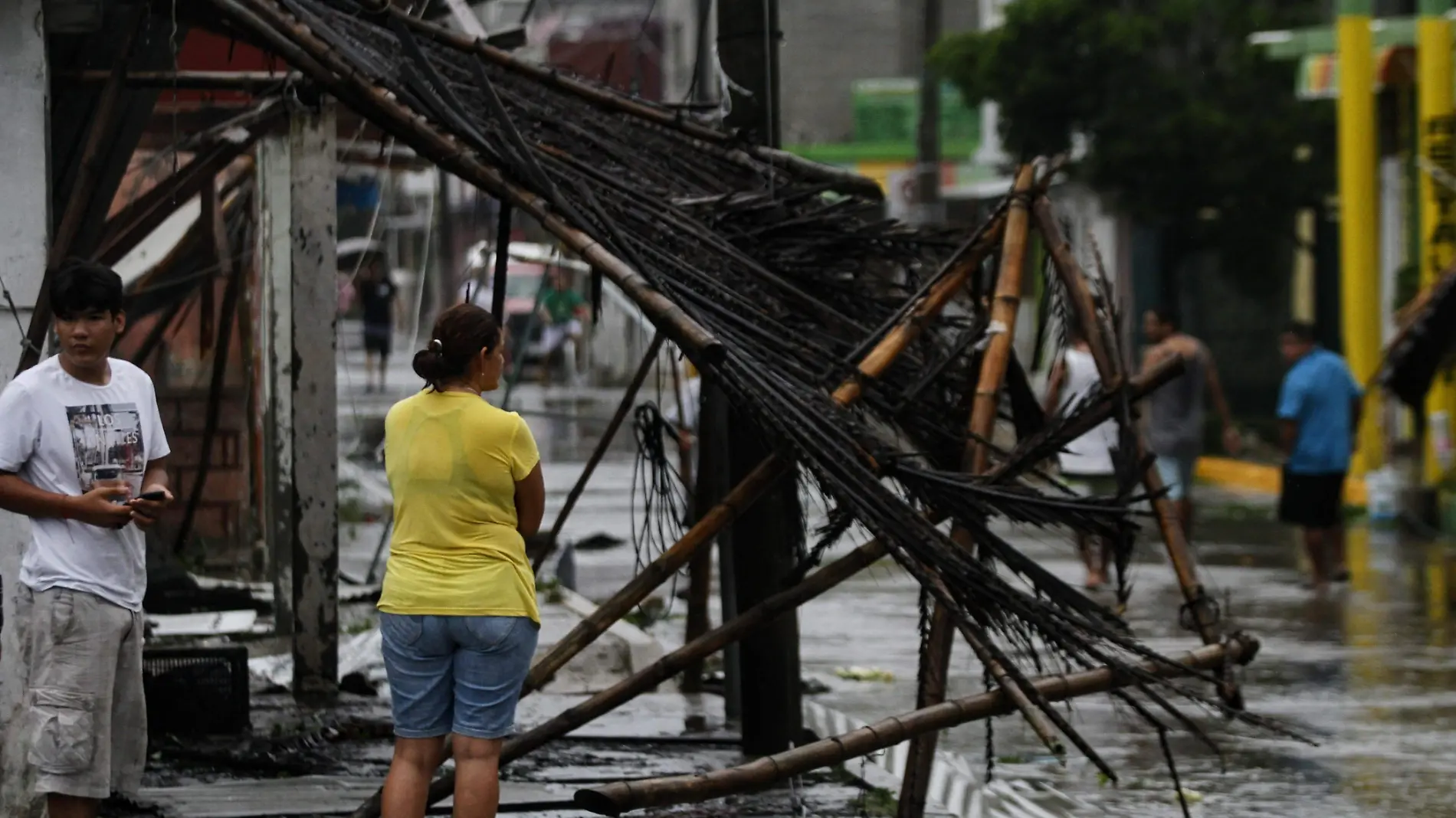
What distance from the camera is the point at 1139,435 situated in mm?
7207

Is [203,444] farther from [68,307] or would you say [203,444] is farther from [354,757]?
[68,307]

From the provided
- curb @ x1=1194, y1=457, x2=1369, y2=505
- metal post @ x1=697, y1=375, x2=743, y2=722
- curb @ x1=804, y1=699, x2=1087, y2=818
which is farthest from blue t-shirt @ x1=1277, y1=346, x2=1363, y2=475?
curb @ x1=804, y1=699, x2=1087, y2=818

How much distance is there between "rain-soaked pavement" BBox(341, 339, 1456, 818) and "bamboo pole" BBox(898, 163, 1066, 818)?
0.41 metres

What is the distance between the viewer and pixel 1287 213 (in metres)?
28.1

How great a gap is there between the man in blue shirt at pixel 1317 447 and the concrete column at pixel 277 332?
6.82m

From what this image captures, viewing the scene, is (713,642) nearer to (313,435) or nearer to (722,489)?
(722,489)

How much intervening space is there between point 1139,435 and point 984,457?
0.51 meters

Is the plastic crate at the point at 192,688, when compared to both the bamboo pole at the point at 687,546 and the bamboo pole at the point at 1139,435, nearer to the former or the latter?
the bamboo pole at the point at 687,546

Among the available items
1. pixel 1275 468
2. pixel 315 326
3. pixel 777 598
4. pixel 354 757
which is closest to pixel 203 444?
pixel 315 326

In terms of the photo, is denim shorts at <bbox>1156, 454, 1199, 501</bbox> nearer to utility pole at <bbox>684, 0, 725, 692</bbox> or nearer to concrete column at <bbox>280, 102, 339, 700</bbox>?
utility pole at <bbox>684, 0, 725, 692</bbox>

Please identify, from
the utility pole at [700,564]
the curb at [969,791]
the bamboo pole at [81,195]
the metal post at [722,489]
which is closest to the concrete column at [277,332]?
the utility pole at [700,564]

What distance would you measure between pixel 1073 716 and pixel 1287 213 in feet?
62.1

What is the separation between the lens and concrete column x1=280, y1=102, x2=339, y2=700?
10148 millimetres

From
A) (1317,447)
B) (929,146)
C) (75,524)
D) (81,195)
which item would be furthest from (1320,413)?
(929,146)
